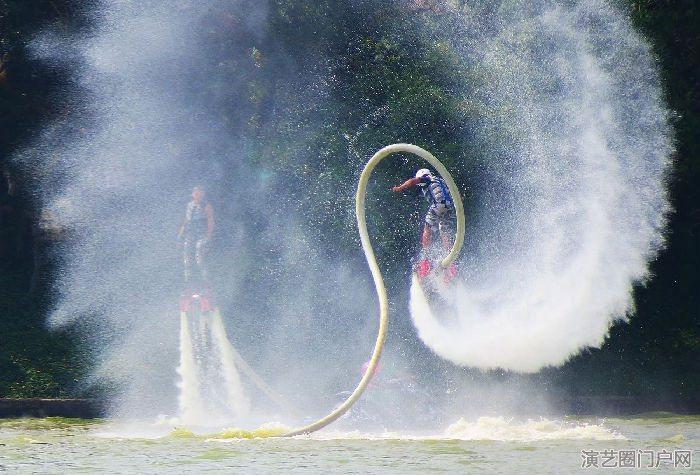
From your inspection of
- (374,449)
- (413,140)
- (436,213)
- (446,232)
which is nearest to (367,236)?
(436,213)

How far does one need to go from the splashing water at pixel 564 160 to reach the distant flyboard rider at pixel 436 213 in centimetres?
141

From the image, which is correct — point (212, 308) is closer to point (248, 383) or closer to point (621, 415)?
point (248, 383)

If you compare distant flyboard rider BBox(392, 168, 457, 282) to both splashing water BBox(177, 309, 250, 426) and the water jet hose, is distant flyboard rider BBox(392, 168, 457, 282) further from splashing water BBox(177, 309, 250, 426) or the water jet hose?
splashing water BBox(177, 309, 250, 426)

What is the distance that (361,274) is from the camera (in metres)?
25.8

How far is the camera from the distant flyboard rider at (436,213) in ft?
67.4

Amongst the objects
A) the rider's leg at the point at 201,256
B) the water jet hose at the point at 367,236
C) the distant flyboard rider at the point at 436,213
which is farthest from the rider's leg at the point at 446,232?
the rider's leg at the point at 201,256

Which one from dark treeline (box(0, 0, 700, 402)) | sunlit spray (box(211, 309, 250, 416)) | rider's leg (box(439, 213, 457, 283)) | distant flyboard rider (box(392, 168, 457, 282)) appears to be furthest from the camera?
dark treeline (box(0, 0, 700, 402))

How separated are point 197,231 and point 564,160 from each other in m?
6.77

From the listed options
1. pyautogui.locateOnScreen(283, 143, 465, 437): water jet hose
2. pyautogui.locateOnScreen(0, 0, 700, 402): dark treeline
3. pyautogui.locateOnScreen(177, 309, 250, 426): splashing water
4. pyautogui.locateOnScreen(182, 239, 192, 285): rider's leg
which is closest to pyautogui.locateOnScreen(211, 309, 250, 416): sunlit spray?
pyautogui.locateOnScreen(177, 309, 250, 426): splashing water

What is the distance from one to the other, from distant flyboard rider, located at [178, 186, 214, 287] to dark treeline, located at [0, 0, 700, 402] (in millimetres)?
2968

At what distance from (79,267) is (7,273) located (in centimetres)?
207

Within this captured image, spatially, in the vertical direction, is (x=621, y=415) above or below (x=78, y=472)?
above

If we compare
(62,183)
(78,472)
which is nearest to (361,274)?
(62,183)

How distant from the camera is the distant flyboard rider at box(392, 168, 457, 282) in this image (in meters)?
20.5
